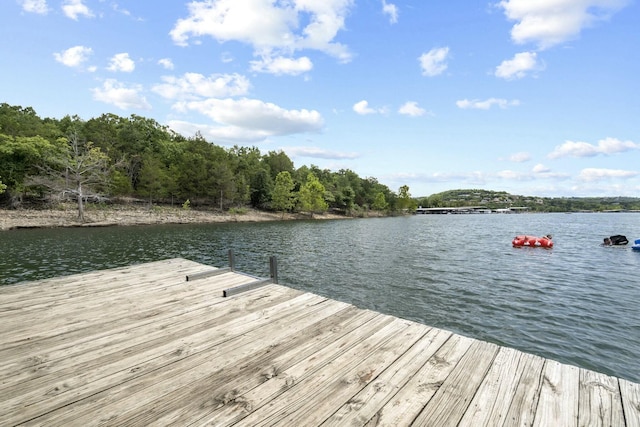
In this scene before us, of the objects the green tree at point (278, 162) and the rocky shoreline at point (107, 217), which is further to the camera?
the green tree at point (278, 162)

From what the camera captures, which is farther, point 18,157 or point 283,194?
point 283,194

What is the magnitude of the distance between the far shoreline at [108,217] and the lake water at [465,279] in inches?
409

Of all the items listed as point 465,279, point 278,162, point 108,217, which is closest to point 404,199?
point 278,162

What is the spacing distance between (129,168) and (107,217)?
2299 centimetres

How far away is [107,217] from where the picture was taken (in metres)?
37.0

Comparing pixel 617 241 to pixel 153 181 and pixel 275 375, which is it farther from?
pixel 153 181

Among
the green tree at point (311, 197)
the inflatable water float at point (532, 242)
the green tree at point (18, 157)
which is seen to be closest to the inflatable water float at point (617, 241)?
the inflatable water float at point (532, 242)

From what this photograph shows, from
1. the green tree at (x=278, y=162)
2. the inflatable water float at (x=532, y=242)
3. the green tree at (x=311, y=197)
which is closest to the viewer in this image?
the inflatable water float at (x=532, y=242)

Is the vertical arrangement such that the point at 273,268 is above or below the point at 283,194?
below

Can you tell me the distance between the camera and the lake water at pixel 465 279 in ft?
25.7

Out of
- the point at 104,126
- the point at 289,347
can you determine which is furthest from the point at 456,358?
the point at 104,126

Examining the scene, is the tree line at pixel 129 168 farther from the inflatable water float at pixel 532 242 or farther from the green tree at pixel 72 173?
the inflatable water float at pixel 532 242

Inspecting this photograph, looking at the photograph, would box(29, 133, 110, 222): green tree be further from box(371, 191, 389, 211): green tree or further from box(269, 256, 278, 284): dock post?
box(371, 191, 389, 211): green tree

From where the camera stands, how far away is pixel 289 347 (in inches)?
134
